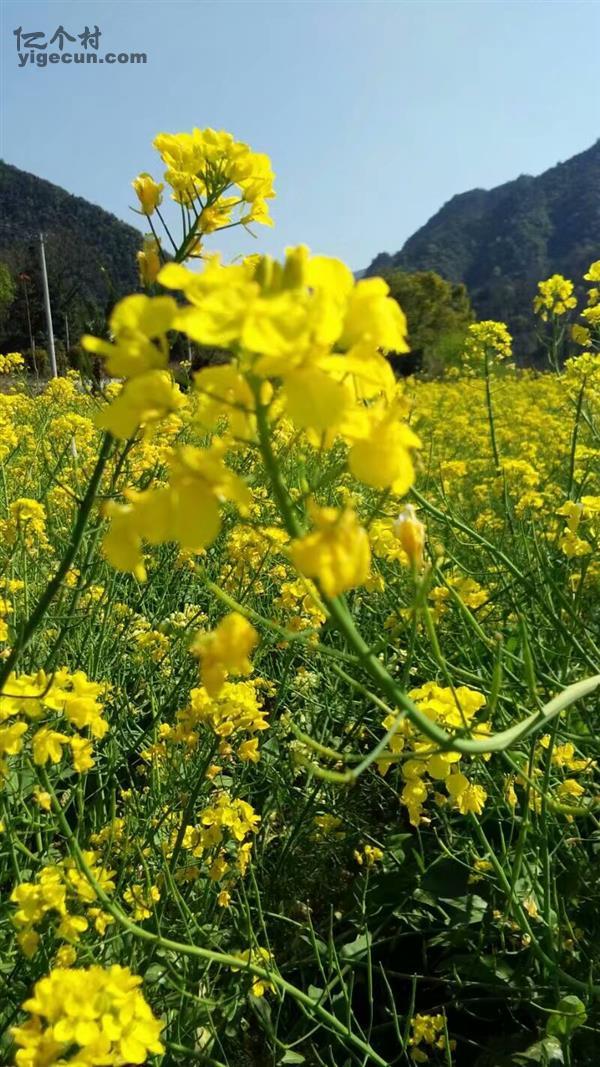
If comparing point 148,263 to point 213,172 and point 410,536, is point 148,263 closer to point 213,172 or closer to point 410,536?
point 213,172

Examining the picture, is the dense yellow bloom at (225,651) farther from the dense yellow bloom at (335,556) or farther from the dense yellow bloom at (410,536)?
the dense yellow bloom at (410,536)

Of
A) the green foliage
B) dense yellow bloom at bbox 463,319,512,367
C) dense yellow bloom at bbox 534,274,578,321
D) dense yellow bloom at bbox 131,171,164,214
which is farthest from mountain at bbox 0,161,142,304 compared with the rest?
dense yellow bloom at bbox 131,171,164,214

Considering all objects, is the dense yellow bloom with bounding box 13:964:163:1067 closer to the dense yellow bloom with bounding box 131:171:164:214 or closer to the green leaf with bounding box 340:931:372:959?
the green leaf with bounding box 340:931:372:959

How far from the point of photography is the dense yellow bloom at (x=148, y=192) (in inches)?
47.5

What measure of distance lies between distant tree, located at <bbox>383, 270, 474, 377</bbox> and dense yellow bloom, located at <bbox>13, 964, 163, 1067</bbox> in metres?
26.1

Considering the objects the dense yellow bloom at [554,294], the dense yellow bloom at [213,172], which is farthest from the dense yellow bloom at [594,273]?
the dense yellow bloom at [213,172]

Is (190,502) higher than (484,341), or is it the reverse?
(484,341)

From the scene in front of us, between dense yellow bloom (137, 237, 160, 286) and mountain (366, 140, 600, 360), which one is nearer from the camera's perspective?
dense yellow bloom (137, 237, 160, 286)

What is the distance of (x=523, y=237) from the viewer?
80.6 metres

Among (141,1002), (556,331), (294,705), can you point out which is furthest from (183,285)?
(556,331)

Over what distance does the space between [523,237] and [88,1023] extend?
8957 centimetres

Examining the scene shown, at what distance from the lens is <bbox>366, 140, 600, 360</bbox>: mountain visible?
7294 centimetres

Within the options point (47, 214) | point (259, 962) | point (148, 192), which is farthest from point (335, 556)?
point (47, 214)

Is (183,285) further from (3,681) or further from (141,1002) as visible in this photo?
(141,1002)
